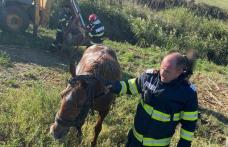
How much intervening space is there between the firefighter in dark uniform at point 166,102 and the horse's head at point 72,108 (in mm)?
447

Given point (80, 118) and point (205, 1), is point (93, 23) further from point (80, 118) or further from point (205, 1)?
point (205, 1)

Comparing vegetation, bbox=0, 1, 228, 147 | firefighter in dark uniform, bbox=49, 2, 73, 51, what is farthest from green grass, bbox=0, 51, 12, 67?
firefighter in dark uniform, bbox=49, 2, 73, 51

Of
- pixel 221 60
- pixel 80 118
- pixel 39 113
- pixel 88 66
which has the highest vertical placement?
pixel 88 66

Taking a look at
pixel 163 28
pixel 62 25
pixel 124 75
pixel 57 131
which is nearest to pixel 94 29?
pixel 62 25

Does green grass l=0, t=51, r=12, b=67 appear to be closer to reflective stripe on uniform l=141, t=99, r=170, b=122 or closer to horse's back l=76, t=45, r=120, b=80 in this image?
horse's back l=76, t=45, r=120, b=80

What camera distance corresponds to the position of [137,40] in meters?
15.8

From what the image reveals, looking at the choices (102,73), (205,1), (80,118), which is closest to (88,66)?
(102,73)

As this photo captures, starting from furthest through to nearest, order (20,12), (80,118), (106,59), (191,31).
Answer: (191,31) < (20,12) < (106,59) < (80,118)

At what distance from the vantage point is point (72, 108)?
5.20 meters

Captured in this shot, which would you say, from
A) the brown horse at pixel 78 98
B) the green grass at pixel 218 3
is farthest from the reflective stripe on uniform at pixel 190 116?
the green grass at pixel 218 3

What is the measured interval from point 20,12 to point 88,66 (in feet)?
24.8

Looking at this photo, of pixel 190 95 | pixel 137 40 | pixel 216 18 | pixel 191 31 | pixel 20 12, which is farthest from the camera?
pixel 216 18

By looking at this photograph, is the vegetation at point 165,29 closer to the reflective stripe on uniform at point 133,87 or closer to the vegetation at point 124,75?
the vegetation at point 124,75

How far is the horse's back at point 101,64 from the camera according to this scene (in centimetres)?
603
